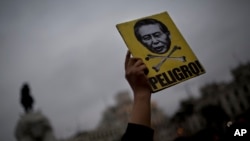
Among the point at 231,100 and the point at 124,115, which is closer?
A: the point at 231,100

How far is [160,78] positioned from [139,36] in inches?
18.3

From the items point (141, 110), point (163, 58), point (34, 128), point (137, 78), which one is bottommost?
point (141, 110)

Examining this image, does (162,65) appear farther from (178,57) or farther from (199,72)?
(199,72)

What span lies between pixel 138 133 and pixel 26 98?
1067 inches

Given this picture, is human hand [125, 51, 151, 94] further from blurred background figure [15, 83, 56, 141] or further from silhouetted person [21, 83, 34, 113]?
silhouetted person [21, 83, 34, 113]

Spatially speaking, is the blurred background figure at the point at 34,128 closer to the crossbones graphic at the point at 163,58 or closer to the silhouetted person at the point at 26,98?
the silhouetted person at the point at 26,98

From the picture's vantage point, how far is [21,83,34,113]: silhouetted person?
1018 inches

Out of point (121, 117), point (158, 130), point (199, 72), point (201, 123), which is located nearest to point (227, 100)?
point (201, 123)

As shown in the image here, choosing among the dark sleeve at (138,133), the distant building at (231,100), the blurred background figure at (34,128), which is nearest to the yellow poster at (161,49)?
the dark sleeve at (138,133)

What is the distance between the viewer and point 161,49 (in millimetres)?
2338

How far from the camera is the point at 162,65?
223 centimetres

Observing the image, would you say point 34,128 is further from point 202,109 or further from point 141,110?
point 202,109

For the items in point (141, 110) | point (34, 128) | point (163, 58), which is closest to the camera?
point (141, 110)

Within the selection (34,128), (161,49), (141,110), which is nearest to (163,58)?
(161,49)
